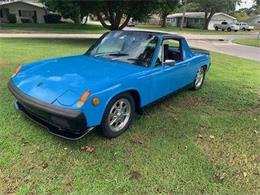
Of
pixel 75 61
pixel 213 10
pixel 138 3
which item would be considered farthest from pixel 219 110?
pixel 213 10

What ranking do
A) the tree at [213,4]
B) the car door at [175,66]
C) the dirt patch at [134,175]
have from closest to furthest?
the dirt patch at [134,175], the car door at [175,66], the tree at [213,4]

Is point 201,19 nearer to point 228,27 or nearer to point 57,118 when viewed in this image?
point 228,27

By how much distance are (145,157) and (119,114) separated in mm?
772

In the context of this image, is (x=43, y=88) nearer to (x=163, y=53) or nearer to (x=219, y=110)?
(x=163, y=53)

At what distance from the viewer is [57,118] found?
10.1ft

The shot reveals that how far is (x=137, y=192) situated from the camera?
109 inches

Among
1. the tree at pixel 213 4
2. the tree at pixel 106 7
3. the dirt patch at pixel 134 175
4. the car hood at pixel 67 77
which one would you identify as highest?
the tree at pixel 213 4

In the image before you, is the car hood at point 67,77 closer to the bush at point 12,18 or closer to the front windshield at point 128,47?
the front windshield at point 128,47

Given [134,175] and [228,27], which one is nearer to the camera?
[134,175]

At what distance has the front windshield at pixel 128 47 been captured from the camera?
4293 mm

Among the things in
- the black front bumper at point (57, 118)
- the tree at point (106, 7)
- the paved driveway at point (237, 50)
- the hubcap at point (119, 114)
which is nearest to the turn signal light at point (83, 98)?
the black front bumper at point (57, 118)

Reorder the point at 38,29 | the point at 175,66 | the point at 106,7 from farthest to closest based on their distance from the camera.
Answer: the point at 38,29 → the point at 106,7 → the point at 175,66

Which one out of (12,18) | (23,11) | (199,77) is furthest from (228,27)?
(199,77)

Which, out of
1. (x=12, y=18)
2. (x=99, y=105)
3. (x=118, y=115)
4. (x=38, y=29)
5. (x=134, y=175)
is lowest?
(x=134, y=175)
